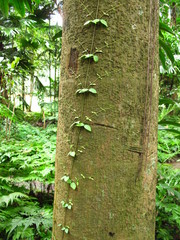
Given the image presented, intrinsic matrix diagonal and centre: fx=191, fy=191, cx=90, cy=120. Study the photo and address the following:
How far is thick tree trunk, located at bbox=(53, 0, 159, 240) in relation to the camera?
74 centimetres

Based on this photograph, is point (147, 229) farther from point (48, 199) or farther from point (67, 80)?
point (48, 199)

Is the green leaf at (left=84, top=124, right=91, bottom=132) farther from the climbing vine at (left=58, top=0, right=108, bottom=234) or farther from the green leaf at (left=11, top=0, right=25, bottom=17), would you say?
the green leaf at (left=11, top=0, right=25, bottom=17)

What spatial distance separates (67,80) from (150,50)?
37 cm

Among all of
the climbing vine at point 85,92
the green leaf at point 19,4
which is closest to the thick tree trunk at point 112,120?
the climbing vine at point 85,92

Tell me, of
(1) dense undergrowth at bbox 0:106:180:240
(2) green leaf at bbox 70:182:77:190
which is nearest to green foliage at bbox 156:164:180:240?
(1) dense undergrowth at bbox 0:106:180:240

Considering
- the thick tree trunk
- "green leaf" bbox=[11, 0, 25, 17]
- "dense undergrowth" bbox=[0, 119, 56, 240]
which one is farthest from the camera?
"dense undergrowth" bbox=[0, 119, 56, 240]

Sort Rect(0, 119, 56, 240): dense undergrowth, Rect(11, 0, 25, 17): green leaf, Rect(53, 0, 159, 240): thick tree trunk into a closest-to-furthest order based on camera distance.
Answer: Rect(53, 0, 159, 240): thick tree trunk
Rect(11, 0, 25, 17): green leaf
Rect(0, 119, 56, 240): dense undergrowth

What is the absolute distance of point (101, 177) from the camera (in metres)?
0.74

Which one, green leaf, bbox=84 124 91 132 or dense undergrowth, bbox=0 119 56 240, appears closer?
green leaf, bbox=84 124 91 132

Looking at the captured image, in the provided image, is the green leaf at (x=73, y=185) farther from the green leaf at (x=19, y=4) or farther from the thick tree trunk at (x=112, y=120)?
the green leaf at (x=19, y=4)

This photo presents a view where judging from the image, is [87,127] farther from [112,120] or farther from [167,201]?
[167,201]

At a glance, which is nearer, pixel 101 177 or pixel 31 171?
pixel 101 177

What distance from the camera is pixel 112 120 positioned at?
743 mm

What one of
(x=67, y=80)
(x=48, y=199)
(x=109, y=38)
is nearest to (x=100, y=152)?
(x=67, y=80)
